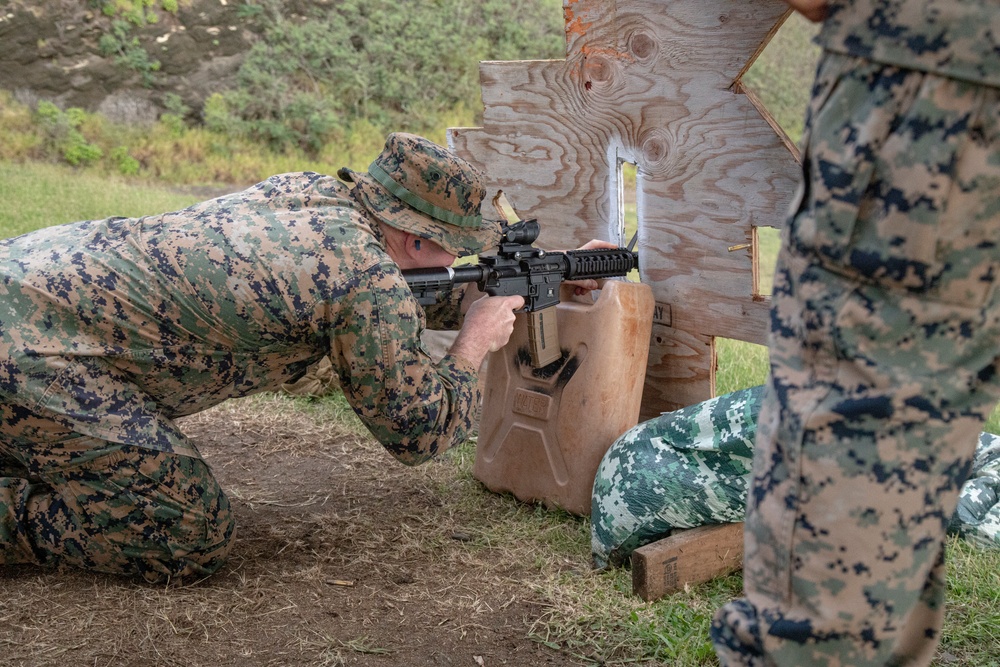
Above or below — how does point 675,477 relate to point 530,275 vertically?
below

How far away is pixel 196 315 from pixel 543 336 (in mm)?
1317

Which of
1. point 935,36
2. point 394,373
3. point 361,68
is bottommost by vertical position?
point 394,373

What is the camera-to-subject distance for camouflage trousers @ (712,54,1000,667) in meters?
1.54

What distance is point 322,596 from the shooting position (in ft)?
10.1

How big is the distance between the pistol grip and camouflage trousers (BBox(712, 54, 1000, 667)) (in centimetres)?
200

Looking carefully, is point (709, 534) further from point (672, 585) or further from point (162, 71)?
point (162, 71)

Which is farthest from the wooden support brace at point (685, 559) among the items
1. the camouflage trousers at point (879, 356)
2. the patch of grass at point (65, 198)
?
the patch of grass at point (65, 198)

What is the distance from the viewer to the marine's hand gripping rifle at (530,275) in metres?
3.23

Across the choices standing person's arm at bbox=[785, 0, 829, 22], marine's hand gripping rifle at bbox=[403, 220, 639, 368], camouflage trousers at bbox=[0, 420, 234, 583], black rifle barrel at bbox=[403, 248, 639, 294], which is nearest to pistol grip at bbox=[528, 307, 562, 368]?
marine's hand gripping rifle at bbox=[403, 220, 639, 368]

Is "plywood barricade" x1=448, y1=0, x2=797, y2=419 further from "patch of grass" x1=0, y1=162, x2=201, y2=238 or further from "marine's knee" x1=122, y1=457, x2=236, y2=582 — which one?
"patch of grass" x1=0, y1=162, x2=201, y2=238

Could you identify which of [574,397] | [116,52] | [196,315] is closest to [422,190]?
[196,315]

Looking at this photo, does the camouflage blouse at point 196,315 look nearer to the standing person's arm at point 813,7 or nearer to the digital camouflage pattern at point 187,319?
the digital camouflage pattern at point 187,319

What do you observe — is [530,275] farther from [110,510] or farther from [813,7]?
[813,7]

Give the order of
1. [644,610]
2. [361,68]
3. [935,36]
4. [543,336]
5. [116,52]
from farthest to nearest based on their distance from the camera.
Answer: [361,68]
[116,52]
[543,336]
[644,610]
[935,36]
